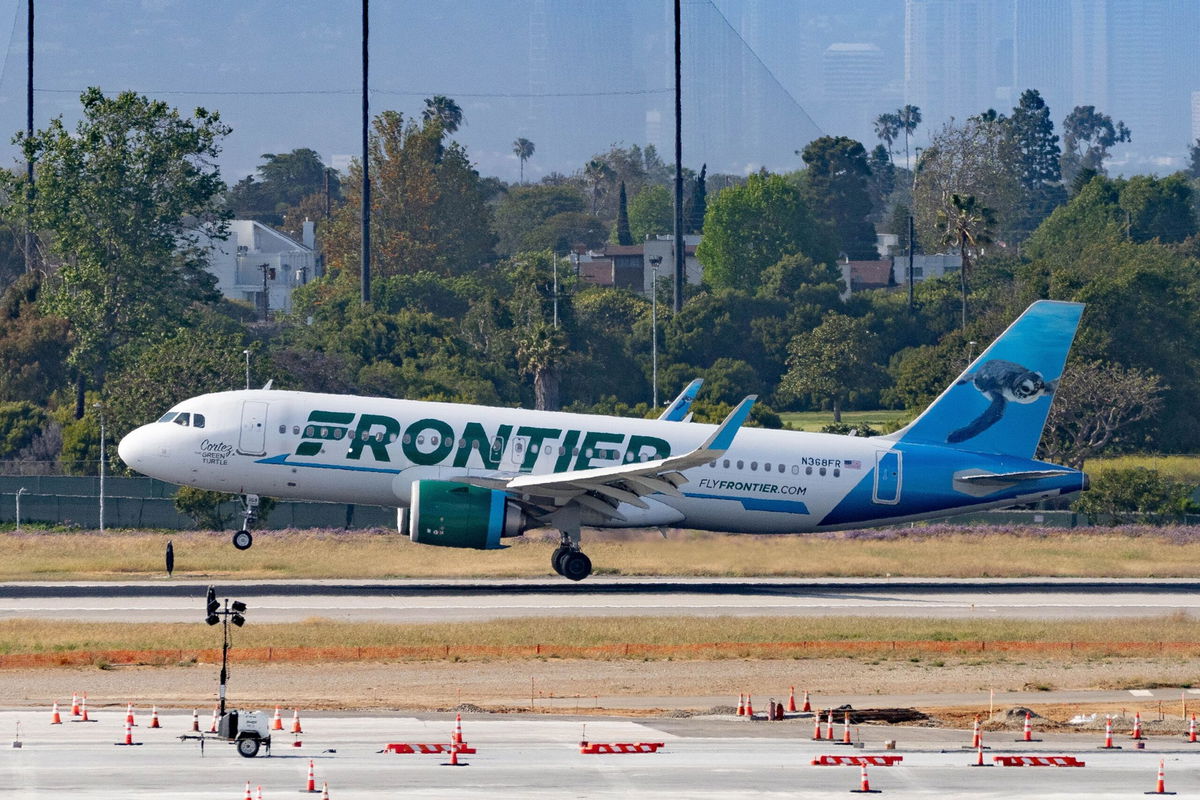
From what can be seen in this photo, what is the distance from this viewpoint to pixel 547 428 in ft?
144

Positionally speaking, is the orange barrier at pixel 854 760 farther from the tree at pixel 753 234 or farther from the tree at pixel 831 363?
the tree at pixel 753 234

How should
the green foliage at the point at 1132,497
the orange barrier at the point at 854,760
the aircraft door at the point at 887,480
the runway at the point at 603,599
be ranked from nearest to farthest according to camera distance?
the orange barrier at the point at 854,760 < the runway at the point at 603,599 < the aircraft door at the point at 887,480 < the green foliage at the point at 1132,497

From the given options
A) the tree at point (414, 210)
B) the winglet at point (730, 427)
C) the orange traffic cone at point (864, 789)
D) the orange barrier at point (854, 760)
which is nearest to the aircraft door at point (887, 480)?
the winglet at point (730, 427)

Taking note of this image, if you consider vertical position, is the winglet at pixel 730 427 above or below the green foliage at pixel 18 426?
above

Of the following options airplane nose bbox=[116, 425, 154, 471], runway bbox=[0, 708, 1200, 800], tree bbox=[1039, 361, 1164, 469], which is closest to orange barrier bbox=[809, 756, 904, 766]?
runway bbox=[0, 708, 1200, 800]

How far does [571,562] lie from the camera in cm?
4406

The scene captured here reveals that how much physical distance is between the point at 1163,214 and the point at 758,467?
468 ft

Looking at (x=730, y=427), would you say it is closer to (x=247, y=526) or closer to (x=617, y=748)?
(x=247, y=526)

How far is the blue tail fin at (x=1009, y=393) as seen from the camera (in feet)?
152

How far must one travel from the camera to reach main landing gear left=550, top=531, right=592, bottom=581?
44.1m

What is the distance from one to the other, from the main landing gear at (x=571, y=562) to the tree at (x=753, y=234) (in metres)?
120

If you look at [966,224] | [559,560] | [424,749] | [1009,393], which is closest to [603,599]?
[559,560]

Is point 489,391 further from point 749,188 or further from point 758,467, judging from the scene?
point 749,188

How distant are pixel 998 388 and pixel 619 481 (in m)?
11.7
